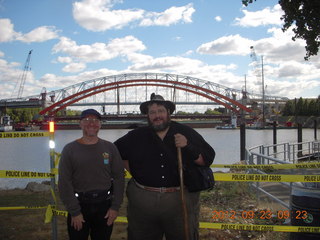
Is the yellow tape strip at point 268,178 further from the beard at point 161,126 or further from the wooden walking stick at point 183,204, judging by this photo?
the beard at point 161,126

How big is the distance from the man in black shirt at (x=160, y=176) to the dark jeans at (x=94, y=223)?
28 cm

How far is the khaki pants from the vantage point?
10.8 feet

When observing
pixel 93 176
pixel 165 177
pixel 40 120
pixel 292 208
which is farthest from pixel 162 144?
pixel 40 120

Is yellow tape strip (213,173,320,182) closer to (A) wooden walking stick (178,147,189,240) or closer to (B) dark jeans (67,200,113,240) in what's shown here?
(A) wooden walking stick (178,147,189,240)

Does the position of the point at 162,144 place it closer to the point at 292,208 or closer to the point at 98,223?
the point at 98,223

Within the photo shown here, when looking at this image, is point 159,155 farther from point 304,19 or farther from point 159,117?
point 304,19

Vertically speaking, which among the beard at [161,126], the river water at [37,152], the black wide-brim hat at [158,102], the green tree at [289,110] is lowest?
the river water at [37,152]

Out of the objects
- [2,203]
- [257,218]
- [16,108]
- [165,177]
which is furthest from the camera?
[16,108]

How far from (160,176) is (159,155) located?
0.22 m

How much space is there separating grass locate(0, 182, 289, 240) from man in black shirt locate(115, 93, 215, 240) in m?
2.22

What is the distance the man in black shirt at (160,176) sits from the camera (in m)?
3.30

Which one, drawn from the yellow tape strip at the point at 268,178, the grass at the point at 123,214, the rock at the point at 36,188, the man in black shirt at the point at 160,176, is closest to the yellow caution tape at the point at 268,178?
the yellow tape strip at the point at 268,178

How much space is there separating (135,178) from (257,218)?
12.4ft

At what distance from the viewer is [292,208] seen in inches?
175
